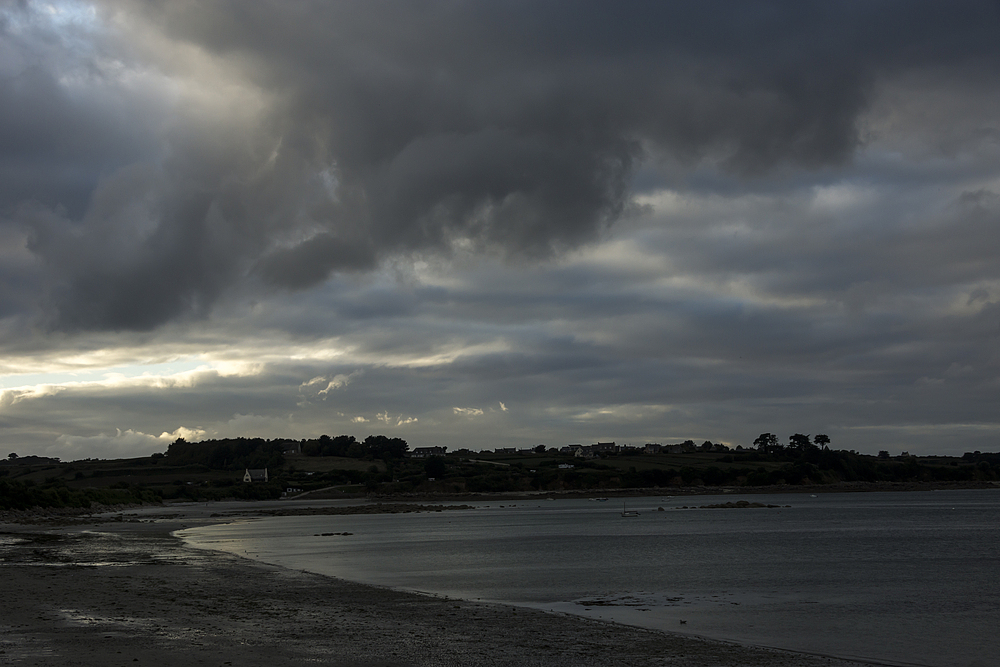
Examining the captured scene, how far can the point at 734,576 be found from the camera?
37.7 meters

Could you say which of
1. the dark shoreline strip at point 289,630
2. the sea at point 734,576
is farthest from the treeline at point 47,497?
the dark shoreline strip at point 289,630

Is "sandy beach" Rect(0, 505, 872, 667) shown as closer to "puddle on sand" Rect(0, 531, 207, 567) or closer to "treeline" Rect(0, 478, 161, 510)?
"puddle on sand" Rect(0, 531, 207, 567)

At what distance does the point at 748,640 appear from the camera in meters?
20.0

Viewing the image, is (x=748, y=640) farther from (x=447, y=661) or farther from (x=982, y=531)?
(x=982, y=531)

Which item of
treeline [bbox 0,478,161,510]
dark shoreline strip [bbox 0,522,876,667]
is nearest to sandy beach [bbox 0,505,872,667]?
dark shoreline strip [bbox 0,522,876,667]

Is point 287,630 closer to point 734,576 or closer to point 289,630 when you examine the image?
point 289,630

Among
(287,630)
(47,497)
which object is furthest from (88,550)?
(47,497)

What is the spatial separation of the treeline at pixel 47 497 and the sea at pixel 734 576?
33.3 m

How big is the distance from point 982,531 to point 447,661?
245ft

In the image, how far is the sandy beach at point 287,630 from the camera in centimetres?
1538

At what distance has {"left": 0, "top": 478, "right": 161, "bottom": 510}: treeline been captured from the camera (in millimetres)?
86925

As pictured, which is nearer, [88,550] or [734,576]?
[734,576]

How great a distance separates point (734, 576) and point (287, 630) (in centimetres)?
2617

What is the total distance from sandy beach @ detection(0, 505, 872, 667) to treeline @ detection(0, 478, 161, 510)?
6907cm
